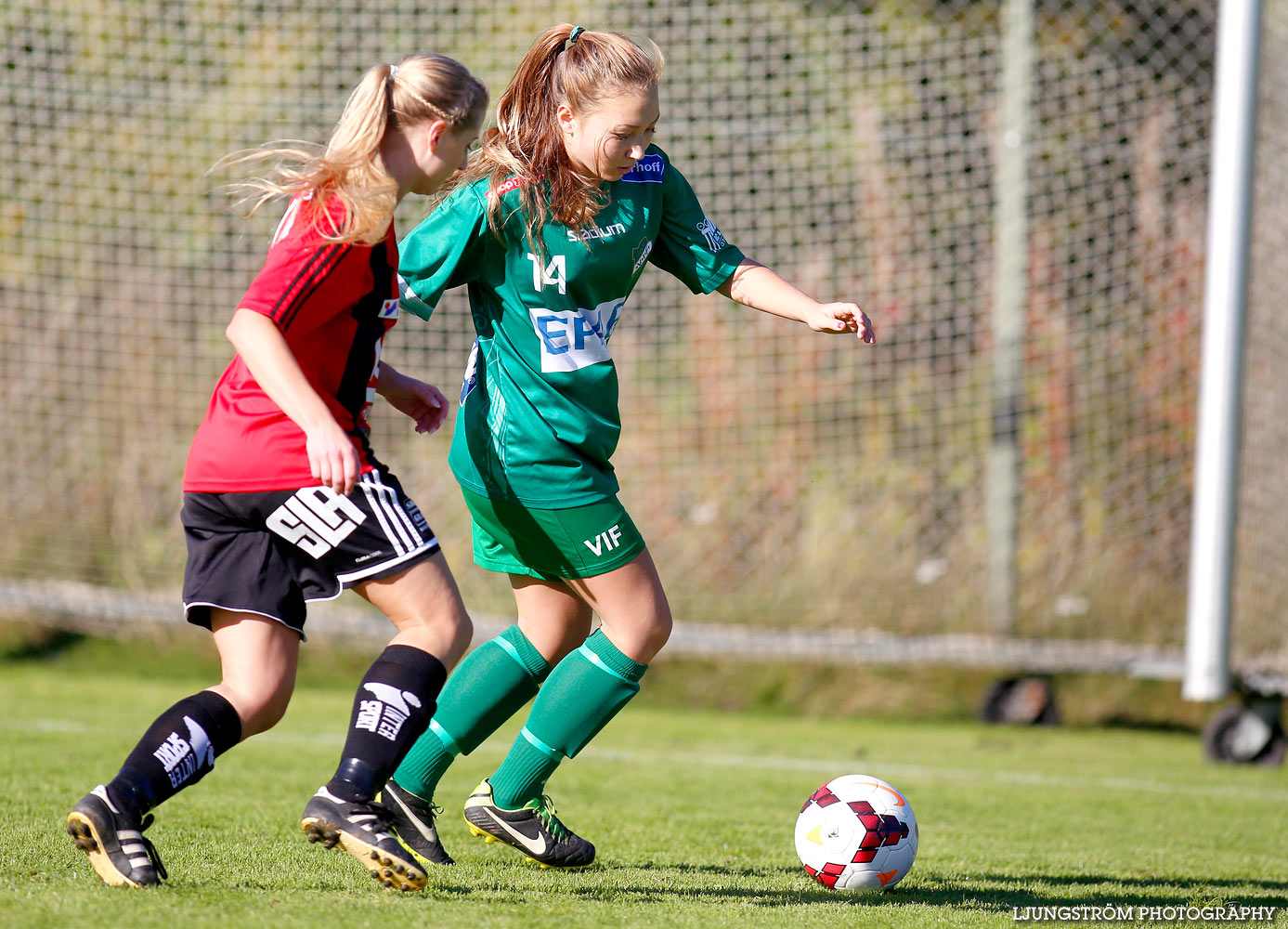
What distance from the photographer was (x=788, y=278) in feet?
23.2

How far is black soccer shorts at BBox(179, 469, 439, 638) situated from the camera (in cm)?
223

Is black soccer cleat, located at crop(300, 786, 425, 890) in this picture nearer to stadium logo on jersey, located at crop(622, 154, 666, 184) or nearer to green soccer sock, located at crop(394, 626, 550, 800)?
green soccer sock, located at crop(394, 626, 550, 800)

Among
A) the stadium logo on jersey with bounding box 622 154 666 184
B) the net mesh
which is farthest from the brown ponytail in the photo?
the net mesh

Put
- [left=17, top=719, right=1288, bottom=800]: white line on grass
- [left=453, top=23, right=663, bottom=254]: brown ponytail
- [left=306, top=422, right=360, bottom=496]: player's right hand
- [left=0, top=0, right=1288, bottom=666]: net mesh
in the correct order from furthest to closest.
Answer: [left=0, top=0, right=1288, bottom=666]: net mesh
[left=17, top=719, right=1288, bottom=800]: white line on grass
[left=453, top=23, right=663, bottom=254]: brown ponytail
[left=306, top=422, right=360, bottom=496]: player's right hand

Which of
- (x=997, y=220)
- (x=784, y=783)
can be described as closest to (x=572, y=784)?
(x=784, y=783)

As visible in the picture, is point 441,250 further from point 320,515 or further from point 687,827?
point 687,827

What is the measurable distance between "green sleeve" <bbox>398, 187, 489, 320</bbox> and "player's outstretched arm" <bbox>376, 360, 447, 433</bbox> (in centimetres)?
15

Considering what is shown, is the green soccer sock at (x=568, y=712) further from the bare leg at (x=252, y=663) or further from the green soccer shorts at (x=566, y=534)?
the bare leg at (x=252, y=663)

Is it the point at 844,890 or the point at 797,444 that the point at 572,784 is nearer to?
the point at 844,890

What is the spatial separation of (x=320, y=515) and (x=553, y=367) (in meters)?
0.64

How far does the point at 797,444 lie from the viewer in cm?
725

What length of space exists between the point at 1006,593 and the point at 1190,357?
61.9 inches

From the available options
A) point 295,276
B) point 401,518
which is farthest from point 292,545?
point 295,276

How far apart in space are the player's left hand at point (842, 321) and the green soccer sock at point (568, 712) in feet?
2.61
